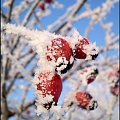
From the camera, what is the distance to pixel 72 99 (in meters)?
1.12

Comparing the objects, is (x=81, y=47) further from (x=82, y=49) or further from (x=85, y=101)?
(x=85, y=101)

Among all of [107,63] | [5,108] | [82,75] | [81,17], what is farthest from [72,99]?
Answer: [107,63]

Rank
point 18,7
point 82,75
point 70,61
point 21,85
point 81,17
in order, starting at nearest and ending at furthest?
point 70,61, point 82,75, point 81,17, point 18,7, point 21,85

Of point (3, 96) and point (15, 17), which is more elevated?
point (15, 17)

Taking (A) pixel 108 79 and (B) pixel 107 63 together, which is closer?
(A) pixel 108 79

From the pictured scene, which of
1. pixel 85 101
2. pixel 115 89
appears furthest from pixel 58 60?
pixel 115 89

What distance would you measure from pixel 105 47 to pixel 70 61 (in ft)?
11.0

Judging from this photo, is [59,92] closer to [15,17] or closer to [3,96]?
[3,96]

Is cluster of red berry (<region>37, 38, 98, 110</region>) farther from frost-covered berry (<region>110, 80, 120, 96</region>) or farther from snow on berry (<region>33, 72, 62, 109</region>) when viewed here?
frost-covered berry (<region>110, 80, 120, 96</region>)

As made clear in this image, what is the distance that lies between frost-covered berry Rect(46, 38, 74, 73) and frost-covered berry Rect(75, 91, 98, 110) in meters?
0.47

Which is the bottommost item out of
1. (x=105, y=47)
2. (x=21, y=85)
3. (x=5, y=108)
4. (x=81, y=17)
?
(x=5, y=108)

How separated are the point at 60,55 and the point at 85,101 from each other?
52cm

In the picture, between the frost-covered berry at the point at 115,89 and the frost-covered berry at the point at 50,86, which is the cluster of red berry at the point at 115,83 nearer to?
the frost-covered berry at the point at 115,89

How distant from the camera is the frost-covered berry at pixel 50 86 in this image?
634 mm
